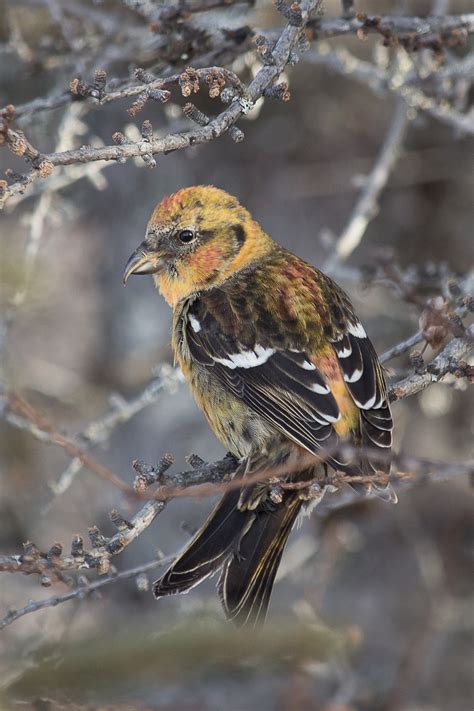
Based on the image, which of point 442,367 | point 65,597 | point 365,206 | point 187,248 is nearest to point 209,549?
point 65,597

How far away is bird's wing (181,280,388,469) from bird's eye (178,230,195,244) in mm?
448

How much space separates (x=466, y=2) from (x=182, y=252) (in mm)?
3258

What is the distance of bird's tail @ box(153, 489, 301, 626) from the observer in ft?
11.5

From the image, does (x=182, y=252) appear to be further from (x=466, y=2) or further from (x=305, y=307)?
(x=466, y=2)

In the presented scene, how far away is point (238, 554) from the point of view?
3695 millimetres

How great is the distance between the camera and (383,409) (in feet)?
13.1

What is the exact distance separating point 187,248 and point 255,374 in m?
0.94

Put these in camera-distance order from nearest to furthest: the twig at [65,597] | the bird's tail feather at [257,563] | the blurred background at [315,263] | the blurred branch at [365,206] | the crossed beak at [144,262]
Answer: the twig at [65,597] < the bird's tail feather at [257,563] < the crossed beak at [144,262] < the blurred branch at [365,206] < the blurred background at [315,263]

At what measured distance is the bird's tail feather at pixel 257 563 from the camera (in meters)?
3.58

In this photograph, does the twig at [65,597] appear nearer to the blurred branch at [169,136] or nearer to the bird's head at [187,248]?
the blurred branch at [169,136]

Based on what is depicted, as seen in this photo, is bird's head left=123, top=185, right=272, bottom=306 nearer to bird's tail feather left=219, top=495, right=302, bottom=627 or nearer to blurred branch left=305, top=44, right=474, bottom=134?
blurred branch left=305, top=44, right=474, bottom=134

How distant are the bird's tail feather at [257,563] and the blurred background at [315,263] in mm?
1499

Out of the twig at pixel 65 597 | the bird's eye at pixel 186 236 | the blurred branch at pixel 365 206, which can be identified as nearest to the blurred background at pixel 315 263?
the blurred branch at pixel 365 206

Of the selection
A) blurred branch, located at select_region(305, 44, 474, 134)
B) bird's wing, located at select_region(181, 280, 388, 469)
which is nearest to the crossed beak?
bird's wing, located at select_region(181, 280, 388, 469)
